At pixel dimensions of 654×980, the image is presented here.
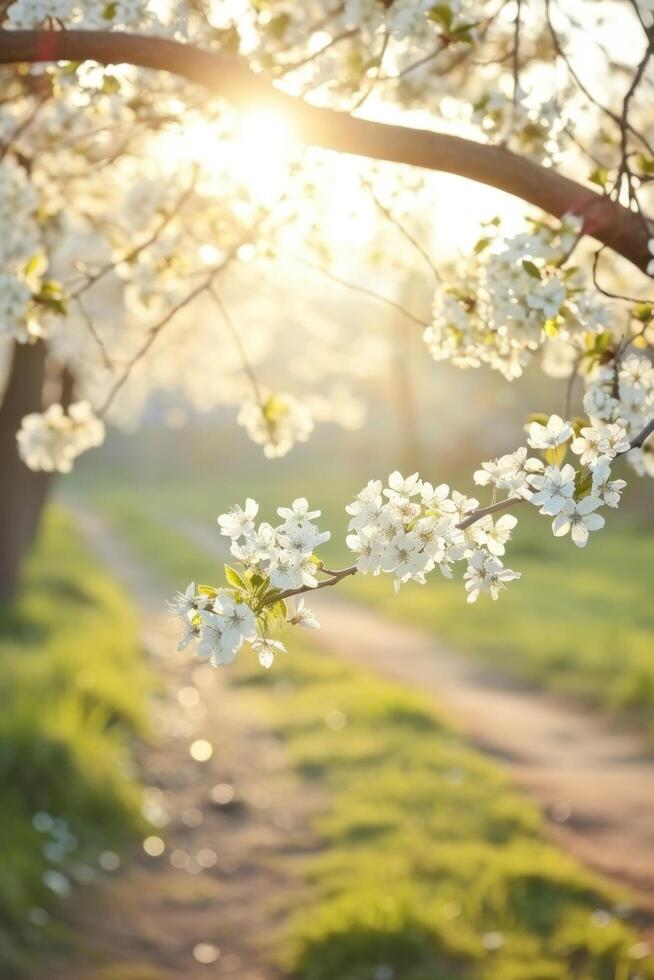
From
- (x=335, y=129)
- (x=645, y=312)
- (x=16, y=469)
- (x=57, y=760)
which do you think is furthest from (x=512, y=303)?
(x=16, y=469)

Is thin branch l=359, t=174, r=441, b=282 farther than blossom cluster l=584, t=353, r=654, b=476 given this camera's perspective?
Yes

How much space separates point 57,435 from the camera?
4.21 meters

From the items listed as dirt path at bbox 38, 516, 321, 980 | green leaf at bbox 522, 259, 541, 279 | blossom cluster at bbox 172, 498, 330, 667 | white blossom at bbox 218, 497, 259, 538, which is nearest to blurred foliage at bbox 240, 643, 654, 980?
dirt path at bbox 38, 516, 321, 980

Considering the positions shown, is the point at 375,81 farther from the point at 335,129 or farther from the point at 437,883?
the point at 437,883

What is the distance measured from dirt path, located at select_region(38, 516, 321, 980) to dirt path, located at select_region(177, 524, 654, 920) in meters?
1.56

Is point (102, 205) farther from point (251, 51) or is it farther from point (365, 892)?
point (365, 892)

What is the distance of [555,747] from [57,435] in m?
5.54

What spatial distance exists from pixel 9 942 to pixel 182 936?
87 cm

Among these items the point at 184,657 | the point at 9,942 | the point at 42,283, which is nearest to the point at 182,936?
the point at 9,942

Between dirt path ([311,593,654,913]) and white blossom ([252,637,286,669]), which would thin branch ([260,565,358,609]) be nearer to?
white blossom ([252,637,286,669])

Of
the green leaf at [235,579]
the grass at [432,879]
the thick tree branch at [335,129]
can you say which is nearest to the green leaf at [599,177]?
the thick tree branch at [335,129]

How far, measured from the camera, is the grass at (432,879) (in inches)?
199

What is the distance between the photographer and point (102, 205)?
298 inches

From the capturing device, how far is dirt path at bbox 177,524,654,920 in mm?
6520
